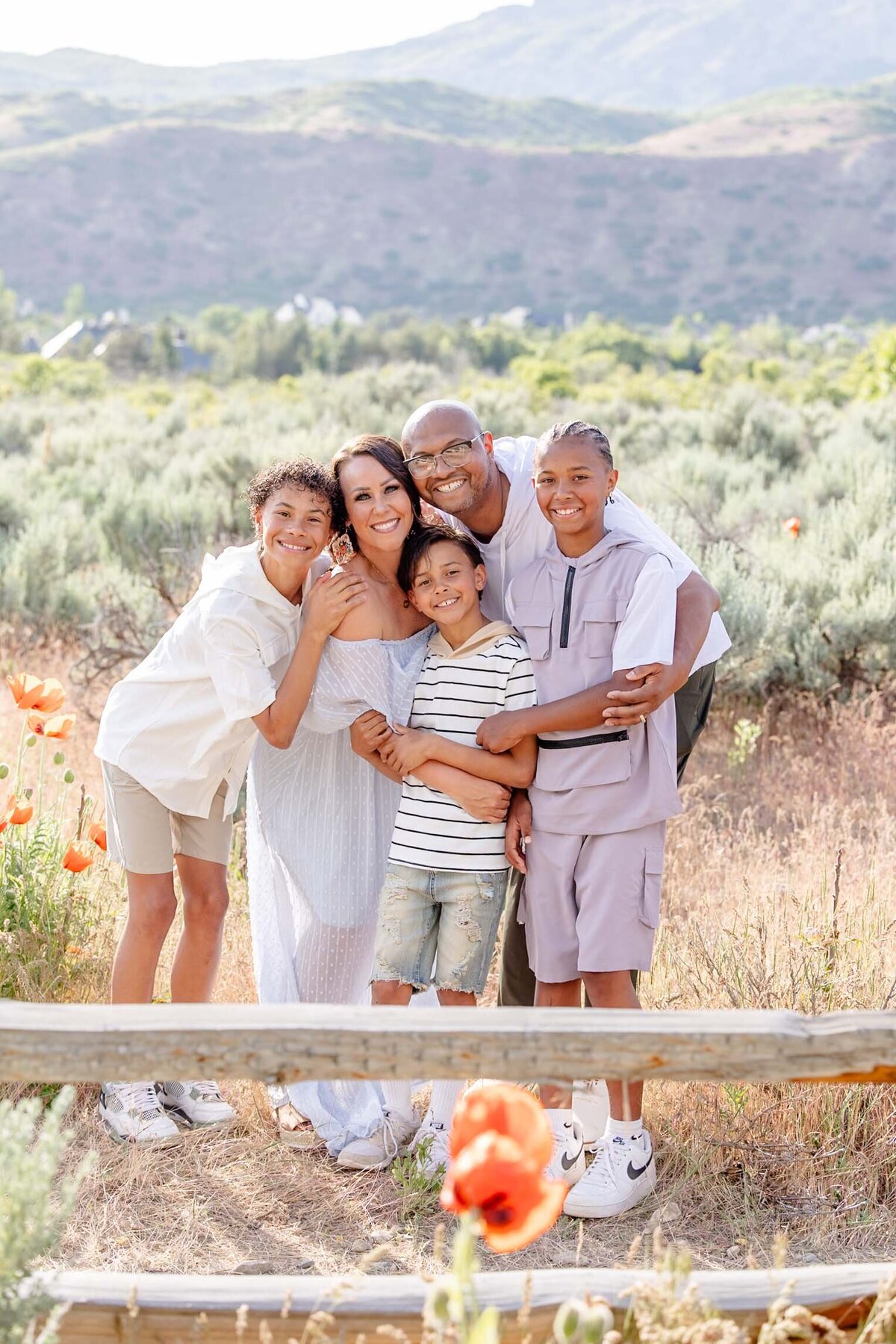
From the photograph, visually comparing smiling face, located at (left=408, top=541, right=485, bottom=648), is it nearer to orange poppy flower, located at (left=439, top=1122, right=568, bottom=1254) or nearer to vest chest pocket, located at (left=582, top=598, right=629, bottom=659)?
vest chest pocket, located at (left=582, top=598, right=629, bottom=659)

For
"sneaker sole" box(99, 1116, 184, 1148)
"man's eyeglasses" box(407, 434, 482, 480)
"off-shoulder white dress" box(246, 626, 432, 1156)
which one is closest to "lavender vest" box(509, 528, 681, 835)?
"man's eyeglasses" box(407, 434, 482, 480)

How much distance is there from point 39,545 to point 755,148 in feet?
401

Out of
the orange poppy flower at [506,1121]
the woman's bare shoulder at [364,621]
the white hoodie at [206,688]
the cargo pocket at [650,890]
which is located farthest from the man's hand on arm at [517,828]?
the orange poppy flower at [506,1121]

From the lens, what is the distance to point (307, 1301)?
2.15m

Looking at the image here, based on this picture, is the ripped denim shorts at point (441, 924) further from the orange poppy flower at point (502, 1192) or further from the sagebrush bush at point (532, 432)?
the sagebrush bush at point (532, 432)

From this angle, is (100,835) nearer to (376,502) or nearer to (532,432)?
(376,502)

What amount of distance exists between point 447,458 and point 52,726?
4.34ft

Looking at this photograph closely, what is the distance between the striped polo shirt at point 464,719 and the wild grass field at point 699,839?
80 centimetres

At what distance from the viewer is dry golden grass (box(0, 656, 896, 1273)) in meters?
3.18

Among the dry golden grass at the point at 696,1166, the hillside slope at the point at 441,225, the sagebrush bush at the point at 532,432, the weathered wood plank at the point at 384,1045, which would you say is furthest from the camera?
the hillside slope at the point at 441,225

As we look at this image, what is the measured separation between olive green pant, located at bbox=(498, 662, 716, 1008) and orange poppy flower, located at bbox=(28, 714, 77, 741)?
4.33ft

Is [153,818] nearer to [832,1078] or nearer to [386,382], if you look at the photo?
[832,1078]

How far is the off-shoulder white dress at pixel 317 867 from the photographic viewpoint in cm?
381

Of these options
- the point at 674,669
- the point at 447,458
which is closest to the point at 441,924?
the point at 674,669
